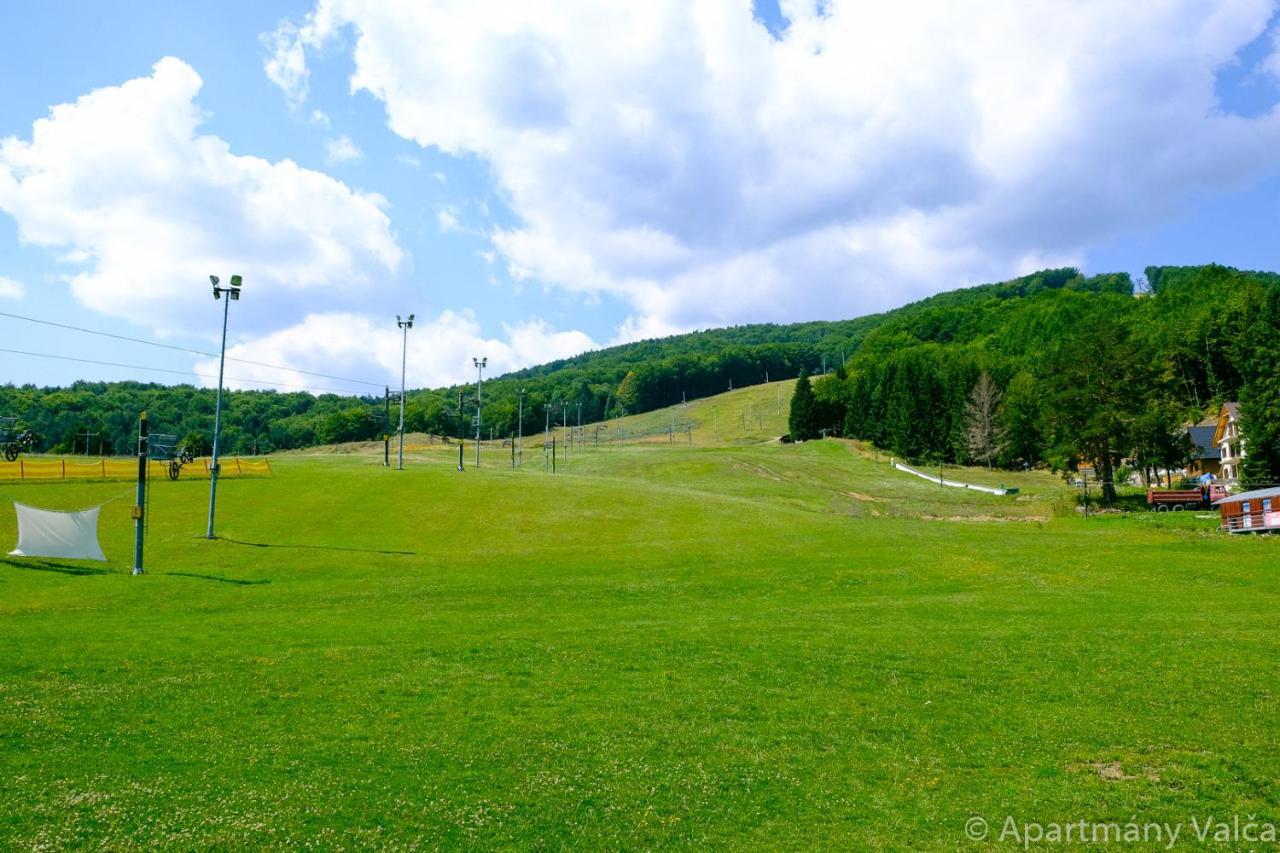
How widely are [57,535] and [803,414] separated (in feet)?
486

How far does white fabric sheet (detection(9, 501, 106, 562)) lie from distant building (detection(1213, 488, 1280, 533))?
6380 centimetres

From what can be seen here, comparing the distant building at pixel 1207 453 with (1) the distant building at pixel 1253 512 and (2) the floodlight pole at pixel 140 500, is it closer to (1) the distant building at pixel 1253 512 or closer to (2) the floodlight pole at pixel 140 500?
(1) the distant building at pixel 1253 512

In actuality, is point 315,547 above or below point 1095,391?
below

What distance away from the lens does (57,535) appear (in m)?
37.8

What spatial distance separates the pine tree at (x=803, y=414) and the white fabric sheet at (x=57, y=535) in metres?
146

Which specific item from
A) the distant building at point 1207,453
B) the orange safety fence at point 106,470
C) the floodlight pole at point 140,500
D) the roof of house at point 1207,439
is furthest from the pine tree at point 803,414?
the floodlight pole at point 140,500

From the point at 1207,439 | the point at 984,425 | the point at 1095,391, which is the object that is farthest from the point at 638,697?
the point at 1207,439

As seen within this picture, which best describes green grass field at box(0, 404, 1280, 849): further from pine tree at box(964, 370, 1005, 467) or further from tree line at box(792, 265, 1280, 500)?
pine tree at box(964, 370, 1005, 467)

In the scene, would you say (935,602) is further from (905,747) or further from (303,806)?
(303,806)

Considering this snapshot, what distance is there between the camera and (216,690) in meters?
16.2

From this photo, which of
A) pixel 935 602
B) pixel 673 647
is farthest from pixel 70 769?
pixel 935 602

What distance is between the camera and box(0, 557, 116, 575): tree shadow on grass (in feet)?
116

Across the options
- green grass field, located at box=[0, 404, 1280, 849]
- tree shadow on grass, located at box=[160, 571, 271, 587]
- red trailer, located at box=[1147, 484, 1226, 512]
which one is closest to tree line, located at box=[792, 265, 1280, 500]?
red trailer, located at box=[1147, 484, 1226, 512]

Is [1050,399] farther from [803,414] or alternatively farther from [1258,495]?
[803,414]
